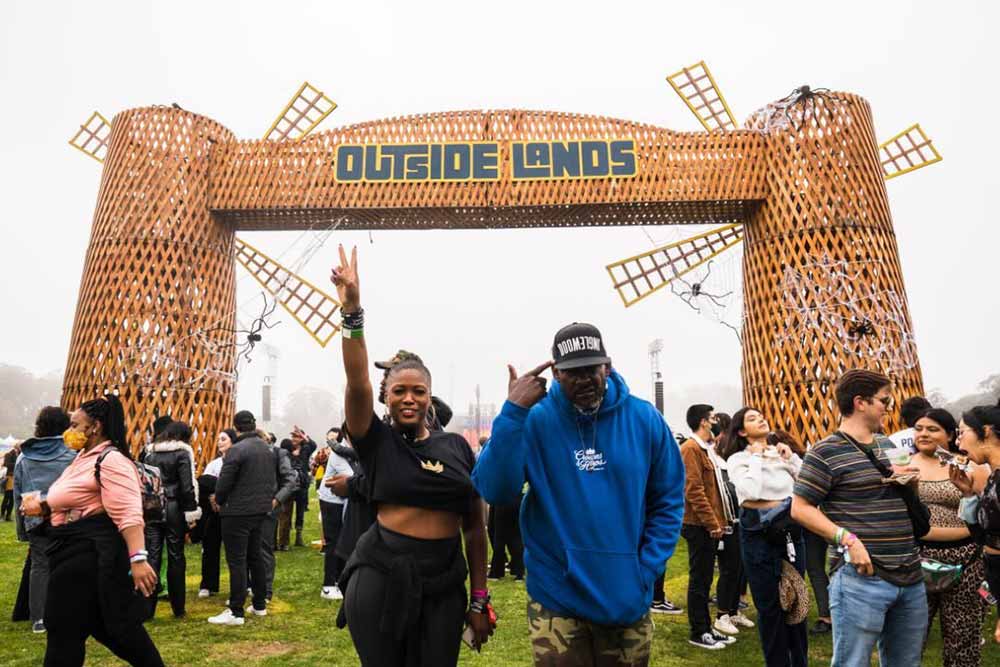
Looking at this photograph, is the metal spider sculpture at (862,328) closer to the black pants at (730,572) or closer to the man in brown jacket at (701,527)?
the black pants at (730,572)

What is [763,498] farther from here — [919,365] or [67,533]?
[919,365]

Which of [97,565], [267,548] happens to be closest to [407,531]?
[97,565]

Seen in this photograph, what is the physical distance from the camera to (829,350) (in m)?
12.5

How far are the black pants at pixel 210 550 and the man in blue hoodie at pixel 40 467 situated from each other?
5.39 ft

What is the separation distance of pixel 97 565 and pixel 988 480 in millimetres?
4486

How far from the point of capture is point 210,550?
24.8 ft

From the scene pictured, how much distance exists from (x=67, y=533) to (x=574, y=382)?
2.66 meters

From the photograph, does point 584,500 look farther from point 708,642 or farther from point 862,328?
point 862,328

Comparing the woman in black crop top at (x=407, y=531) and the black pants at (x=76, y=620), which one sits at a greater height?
the woman in black crop top at (x=407, y=531)

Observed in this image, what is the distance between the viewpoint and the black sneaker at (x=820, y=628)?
5.95 m

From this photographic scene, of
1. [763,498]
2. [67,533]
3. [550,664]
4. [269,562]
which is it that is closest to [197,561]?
[269,562]

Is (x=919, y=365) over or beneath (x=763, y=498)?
over

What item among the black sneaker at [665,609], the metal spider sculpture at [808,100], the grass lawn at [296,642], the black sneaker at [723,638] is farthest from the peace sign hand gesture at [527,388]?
the metal spider sculpture at [808,100]

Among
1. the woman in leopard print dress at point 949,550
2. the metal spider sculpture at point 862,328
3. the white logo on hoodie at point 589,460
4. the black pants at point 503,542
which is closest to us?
the white logo on hoodie at point 589,460
